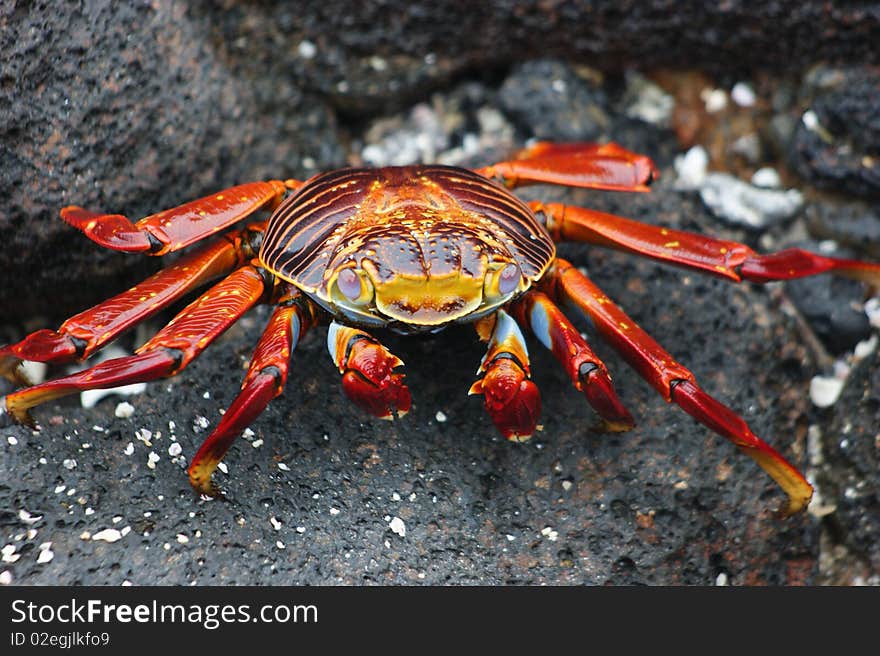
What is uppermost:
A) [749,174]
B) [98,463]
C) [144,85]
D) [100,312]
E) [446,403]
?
[144,85]

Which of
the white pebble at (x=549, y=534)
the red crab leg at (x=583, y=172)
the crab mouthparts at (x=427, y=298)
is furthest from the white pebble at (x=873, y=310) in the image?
the crab mouthparts at (x=427, y=298)

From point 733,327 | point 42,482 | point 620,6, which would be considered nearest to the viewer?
point 42,482

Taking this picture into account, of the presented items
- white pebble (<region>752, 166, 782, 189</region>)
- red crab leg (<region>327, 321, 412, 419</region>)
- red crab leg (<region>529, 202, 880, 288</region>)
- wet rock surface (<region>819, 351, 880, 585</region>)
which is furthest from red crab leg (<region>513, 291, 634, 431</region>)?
white pebble (<region>752, 166, 782, 189</region>)

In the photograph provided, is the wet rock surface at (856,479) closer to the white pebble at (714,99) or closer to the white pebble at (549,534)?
the white pebble at (549,534)

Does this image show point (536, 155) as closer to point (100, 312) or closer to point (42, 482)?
point (100, 312)

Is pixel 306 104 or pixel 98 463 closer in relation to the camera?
pixel 98 463

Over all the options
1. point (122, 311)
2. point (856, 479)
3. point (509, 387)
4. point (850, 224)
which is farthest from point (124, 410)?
point (850, 224)
